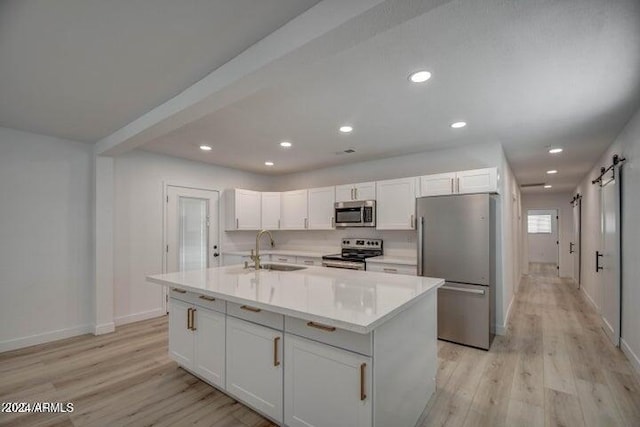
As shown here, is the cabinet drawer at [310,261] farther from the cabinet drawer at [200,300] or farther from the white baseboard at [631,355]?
the white baseboard at [631,355]

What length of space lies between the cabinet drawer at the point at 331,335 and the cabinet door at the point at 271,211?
12.9 ft

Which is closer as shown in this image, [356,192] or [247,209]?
[356,192]

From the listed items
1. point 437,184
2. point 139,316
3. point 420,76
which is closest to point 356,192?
point 437,184

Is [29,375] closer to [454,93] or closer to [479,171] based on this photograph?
[454,93]

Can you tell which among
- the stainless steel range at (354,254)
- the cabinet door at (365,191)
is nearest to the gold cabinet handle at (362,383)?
the stainless steel range at (354,254)

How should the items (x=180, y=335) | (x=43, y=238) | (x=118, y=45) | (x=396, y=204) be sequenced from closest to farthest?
(x=118, y=45)
(x=180, y=335)
(x=43, y=238)
(x=396, y=204)

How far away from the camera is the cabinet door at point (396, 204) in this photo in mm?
4078

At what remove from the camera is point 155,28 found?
1637mm

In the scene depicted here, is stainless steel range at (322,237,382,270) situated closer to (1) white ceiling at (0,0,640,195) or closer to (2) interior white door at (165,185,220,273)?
(1) white ceiling at (0,0,640,195)

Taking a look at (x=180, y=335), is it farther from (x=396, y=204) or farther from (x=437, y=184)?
(x=437, y=184)

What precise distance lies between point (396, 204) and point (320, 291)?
2.54 m

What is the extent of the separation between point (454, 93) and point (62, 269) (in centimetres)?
473

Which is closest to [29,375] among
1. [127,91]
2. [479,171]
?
[127,91]

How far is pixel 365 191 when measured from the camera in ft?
14.9
